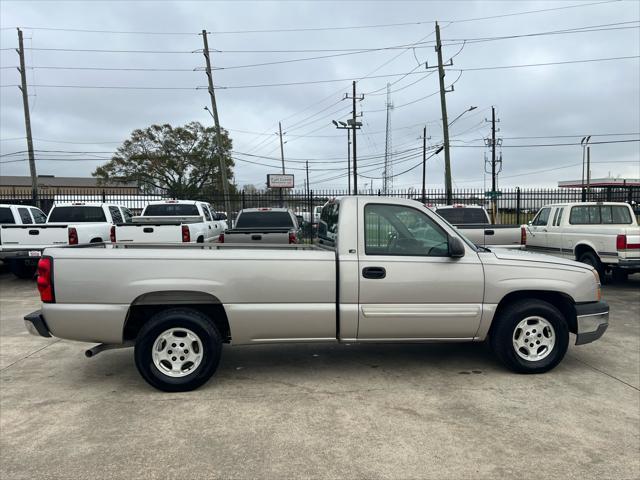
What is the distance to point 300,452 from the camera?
11.1 ft

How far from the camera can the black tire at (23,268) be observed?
12000 millimetres

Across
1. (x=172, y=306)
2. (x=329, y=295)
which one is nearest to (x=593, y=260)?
(x=329, y=295)

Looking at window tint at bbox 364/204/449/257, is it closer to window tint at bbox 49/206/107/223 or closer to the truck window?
window tint at bbox 49/206/107/223

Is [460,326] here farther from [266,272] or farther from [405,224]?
[266,272]

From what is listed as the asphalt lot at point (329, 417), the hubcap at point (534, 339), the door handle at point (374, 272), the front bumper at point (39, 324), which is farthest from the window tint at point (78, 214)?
the hubcap at point (534, 339)

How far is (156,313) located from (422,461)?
2747 mm

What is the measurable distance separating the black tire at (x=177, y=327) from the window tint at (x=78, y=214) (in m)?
8.97

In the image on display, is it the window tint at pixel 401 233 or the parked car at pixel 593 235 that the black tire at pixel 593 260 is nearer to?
the parked car at pixel 593 235

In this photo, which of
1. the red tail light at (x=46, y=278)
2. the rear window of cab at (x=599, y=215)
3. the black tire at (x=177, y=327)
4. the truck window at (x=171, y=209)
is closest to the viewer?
the red tail light at (x=46, y=278)

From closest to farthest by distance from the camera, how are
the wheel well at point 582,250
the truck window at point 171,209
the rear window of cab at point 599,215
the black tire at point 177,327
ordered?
the black tire at point 177,327 < the wheel well at point 582,250 < the rear window of cab at point 599,215 < the truck window at point 171,209

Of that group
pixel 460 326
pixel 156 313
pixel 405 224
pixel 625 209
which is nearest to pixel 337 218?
pixel 405 224

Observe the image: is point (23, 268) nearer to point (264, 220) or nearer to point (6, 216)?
point (6, 216)

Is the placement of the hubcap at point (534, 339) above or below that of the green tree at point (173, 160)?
below

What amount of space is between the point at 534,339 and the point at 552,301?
1.63ft
